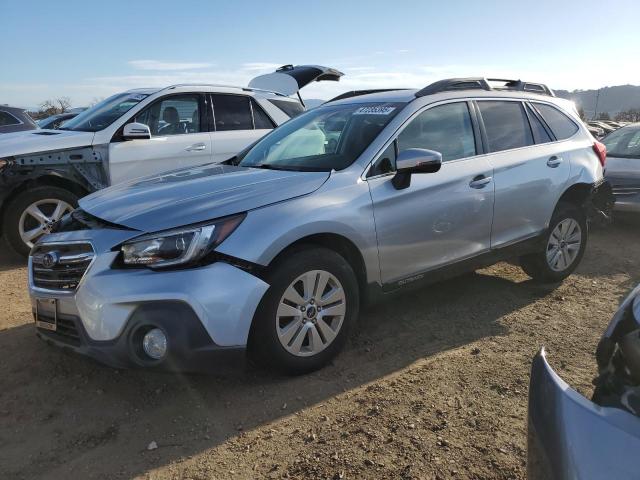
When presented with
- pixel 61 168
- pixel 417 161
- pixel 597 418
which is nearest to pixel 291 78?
pixel 61 168

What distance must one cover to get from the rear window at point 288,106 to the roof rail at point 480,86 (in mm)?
3074

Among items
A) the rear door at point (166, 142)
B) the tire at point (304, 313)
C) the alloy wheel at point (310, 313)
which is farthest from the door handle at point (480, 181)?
the rear door at point (166, 142)

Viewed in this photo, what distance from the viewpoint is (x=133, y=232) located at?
2.87m

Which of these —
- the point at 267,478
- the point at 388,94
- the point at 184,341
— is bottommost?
the point at 267,478

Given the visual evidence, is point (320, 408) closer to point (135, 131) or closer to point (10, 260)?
point (135, 131)

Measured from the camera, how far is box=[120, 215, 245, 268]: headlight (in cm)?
281

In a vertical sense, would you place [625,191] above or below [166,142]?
below

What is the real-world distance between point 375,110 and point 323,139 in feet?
1.45

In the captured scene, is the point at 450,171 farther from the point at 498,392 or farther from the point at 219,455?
the point at 219,455

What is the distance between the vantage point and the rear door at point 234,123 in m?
6.73

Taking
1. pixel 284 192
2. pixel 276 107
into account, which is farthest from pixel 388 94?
pixel 276 107

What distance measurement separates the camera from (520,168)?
14.3ft

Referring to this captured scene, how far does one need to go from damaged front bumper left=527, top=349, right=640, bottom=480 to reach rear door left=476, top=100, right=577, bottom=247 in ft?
8.97

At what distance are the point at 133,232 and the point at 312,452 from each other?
A: 147 centimetres
